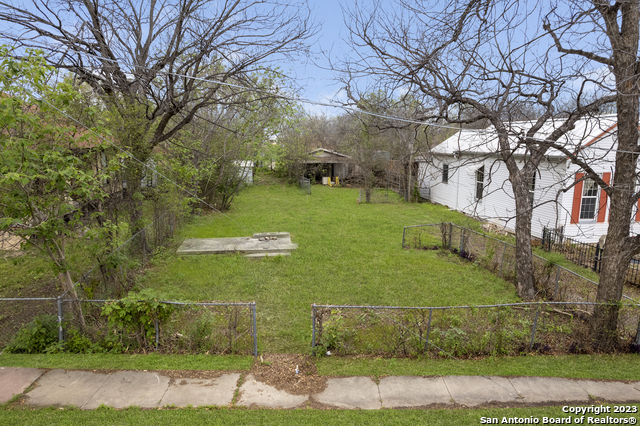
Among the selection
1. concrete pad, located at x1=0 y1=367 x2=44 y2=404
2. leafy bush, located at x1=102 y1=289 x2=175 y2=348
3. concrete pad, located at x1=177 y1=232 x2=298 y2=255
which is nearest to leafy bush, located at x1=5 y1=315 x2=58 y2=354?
concrete pad, located at x1=0 y1=367 x2=44 y2=404

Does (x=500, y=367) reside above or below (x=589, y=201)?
below

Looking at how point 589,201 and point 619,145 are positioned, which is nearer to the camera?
point 619,145

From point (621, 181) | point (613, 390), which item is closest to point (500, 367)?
point (613, 390)

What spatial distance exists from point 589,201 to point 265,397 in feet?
44.8

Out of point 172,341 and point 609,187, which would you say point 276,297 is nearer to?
point 172,341

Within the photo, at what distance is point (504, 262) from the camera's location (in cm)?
1062

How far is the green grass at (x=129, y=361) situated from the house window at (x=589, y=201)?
1303 cm

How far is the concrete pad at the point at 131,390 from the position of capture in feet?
15.3

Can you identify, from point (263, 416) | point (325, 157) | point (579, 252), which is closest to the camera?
point (263, 416)

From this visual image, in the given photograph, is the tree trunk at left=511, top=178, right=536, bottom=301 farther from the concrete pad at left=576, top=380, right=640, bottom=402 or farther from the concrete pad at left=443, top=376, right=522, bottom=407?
the concrete pad at left=443, top=376, right=522, bottom=407

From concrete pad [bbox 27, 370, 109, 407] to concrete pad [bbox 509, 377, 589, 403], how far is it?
5.56m

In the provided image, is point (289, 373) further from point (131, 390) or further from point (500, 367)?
point (500, 367)

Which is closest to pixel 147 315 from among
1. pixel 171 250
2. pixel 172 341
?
pixel 172 341

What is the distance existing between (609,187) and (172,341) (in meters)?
7.56
